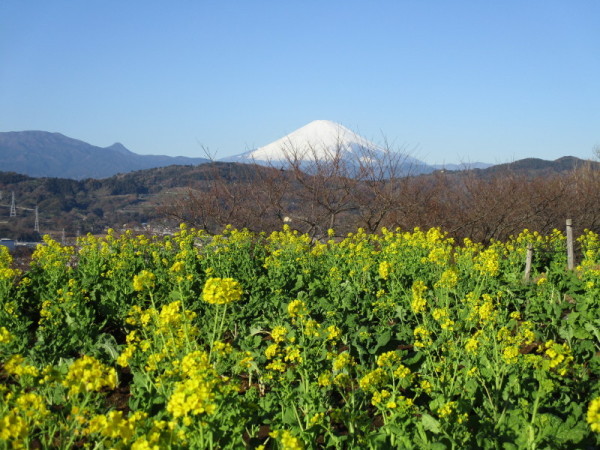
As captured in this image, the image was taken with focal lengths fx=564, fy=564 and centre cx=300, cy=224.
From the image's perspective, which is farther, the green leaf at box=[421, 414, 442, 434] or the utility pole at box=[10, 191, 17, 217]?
the utility pole at box=[10, 191, 17, 217]

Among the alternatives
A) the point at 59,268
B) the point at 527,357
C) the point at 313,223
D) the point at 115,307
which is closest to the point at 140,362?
the point at 115,307

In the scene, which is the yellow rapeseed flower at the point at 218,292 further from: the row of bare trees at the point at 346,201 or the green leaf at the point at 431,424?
the row of bare trees at the point at 346,201

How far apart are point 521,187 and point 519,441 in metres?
20.6

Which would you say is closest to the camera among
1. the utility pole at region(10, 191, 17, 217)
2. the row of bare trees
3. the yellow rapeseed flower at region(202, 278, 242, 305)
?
the yellow rapeseed flower at region(202, 278, 242, 305)

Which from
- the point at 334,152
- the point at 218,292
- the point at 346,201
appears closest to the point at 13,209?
the point at 334,152

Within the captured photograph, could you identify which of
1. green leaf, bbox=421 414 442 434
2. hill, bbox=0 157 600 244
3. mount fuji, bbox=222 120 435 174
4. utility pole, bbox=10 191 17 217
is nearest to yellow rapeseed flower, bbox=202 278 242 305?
green leaf, bbox=421 414 442 434

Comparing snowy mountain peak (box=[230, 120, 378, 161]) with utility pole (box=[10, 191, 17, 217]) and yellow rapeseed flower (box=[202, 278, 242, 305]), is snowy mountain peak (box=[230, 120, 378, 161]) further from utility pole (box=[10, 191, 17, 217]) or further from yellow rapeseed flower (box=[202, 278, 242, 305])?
utility pole (box=[10, 191, 17, 217])

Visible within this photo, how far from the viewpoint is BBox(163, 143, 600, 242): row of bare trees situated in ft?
54.3

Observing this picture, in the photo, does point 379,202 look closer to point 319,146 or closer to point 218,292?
point 319,146

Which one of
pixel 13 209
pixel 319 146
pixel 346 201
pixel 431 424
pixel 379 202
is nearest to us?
pixel 431 424

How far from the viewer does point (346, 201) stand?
54.5 ft

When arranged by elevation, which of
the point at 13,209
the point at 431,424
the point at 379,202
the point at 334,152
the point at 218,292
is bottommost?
the point at 431,424

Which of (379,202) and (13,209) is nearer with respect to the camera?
(379,202)

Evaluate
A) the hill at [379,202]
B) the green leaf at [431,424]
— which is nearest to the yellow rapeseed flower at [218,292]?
the green leaf at [431,424]
